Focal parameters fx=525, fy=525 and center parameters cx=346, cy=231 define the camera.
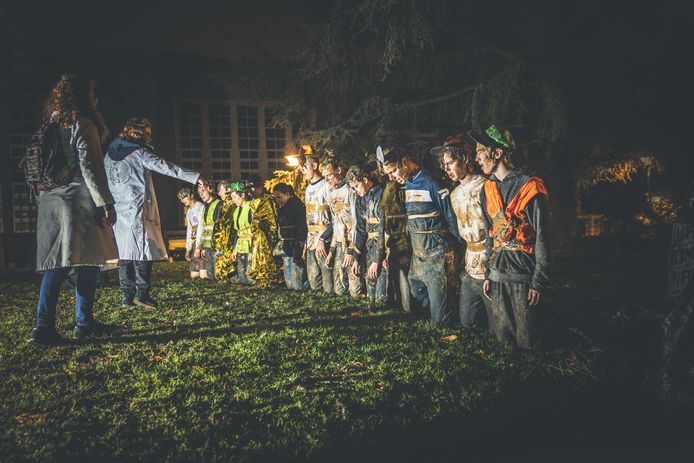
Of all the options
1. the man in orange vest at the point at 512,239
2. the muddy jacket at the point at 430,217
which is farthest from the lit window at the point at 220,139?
the man in orange vest at the point at 512,239

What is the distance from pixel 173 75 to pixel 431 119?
14636mm

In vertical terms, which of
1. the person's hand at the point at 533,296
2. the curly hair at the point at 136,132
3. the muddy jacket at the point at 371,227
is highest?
the curly hair at the point at 136,132

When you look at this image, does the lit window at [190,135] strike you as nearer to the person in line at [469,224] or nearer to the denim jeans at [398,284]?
the denim jeans at [398,284]

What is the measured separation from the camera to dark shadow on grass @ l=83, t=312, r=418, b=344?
5.00 m

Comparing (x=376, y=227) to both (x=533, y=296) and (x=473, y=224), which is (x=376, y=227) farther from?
(x=533, y=296)

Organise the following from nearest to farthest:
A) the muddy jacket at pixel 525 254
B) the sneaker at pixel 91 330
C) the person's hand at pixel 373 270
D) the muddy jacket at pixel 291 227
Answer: the muddy jacket at pixel 525 254, the sneaker at pixel 91 330, the person's hand at pixel 373 270, the muddy jacket at pixel 291 227

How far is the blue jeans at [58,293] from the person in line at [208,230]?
17.2 feet

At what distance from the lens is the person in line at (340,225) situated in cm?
757

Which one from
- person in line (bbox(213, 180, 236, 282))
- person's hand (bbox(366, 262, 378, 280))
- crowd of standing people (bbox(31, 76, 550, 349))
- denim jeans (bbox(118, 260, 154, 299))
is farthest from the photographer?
person in line (bbox(213, 180, 236, 282))

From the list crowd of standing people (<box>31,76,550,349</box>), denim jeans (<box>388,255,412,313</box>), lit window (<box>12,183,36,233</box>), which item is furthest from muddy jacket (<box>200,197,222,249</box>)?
lit window (<box>12,183,36,233</box>)

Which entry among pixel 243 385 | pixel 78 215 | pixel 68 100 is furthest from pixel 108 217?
pixel 243 385

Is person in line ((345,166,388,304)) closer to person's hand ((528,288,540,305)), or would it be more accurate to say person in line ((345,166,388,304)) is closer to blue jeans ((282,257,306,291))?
blue jeans ((282,257,306,291))

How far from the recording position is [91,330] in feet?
16.7

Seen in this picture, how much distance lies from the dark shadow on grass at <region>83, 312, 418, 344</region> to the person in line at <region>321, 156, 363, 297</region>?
1.54m
